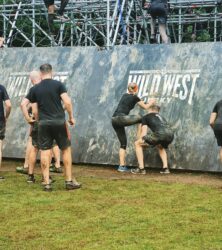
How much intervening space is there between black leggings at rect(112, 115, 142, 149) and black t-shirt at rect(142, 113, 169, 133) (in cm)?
35

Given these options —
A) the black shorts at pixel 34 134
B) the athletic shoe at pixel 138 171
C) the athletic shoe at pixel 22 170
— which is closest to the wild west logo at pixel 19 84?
the athletic shoe at pixel 22 170

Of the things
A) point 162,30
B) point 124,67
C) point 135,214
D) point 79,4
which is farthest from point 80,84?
point 135,214

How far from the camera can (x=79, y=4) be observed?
1866 cm

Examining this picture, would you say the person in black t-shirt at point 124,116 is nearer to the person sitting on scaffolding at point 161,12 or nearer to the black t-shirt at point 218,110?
the black t-shirt at point 218,110

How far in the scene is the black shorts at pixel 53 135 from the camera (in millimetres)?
10864

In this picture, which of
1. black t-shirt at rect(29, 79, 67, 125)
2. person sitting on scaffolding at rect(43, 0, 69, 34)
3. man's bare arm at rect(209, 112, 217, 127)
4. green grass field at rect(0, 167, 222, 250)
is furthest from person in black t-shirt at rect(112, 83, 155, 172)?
person sitting on scaffolding at rect(43, 0, 69, 34)

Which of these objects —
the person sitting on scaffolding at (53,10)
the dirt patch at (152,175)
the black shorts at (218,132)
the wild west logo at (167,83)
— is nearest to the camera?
the black shorts at (218,132)

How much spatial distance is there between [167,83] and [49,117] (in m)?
3.51

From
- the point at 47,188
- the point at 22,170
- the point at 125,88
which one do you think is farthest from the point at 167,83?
the point at 47,188

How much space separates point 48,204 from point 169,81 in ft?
15.4

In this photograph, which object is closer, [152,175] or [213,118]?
[213,118]

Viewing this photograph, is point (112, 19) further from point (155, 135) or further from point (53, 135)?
point (53, 135)

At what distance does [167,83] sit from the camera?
13.5 m

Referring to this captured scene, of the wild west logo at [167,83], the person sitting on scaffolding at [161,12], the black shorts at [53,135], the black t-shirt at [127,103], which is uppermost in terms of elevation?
the person sitting on scaffolding at [161,12]
